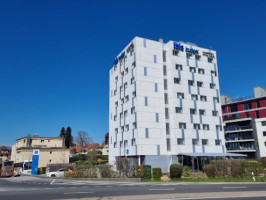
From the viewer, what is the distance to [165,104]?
42469 mm

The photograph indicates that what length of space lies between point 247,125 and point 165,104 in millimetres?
28841

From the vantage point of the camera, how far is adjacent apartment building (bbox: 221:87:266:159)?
53.8 meters

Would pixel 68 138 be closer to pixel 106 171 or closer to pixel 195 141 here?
pixel 195 141

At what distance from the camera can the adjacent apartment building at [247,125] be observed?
5381 cm

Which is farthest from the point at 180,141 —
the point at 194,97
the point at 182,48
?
the point at 182,48

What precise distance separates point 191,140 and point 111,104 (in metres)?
20.1

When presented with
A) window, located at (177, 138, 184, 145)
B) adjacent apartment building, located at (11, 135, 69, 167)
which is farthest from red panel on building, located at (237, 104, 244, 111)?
adjacent apartment building, located at (11, 135, 69, 167)

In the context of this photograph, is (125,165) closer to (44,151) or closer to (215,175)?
(215,175)

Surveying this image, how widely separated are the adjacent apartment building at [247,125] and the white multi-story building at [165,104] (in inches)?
599

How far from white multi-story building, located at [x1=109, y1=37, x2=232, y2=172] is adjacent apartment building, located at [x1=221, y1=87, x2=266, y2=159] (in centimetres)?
1521

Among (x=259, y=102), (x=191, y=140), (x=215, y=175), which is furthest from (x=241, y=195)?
(x=259, y=102)

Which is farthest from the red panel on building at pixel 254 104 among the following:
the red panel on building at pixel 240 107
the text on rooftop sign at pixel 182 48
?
the text on rooftop sign at pixel 182 48

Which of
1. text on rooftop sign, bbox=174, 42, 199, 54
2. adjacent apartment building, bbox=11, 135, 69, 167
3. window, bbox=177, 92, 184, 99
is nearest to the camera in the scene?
window, bbox=177, 92, 184, 99

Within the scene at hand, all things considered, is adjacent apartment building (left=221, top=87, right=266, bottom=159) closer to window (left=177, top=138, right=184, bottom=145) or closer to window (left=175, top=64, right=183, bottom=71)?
window (left=177, top=138, right=184, bottom=145)
